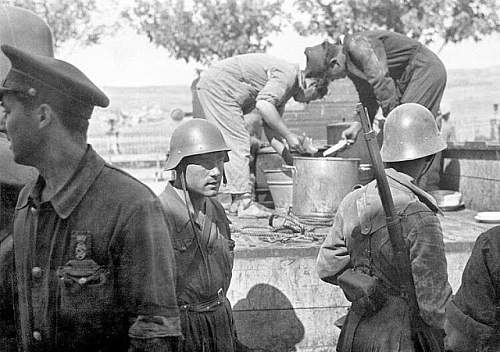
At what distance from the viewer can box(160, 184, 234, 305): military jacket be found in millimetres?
3902

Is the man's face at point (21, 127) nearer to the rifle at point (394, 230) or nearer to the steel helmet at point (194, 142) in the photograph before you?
the rifle at point (394, 230)

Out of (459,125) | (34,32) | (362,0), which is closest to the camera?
(34,32)

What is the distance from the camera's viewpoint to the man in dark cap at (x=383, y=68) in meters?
7.44

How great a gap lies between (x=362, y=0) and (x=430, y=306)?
20.1 metres

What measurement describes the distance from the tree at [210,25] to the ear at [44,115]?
79.5 feet

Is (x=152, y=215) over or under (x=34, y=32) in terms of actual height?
under

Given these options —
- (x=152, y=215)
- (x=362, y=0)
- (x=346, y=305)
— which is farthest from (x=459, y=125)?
(x=152, y=215)

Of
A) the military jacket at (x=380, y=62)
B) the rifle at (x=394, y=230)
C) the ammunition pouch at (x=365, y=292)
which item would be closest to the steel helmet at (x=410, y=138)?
the rifle at (x=394, y=230)

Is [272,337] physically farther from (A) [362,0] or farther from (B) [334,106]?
(A) [362,0]

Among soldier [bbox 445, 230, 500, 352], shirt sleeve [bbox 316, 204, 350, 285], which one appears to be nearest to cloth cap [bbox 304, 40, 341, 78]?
shirt sleeve [bbox 316, 204, 350, 285]

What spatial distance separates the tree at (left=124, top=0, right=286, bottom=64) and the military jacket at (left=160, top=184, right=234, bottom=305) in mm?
22357

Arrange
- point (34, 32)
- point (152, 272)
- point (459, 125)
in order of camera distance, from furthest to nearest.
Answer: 1. point (459, 125)
2. point (34, 32)
3. point (152, 272)

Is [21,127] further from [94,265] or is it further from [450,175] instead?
[450,175]

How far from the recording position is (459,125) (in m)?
26.4
